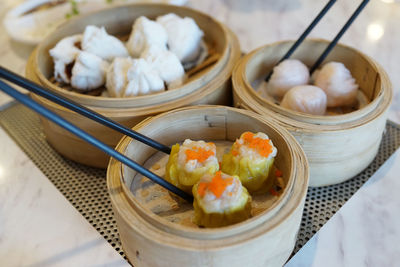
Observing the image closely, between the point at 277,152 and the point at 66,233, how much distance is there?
0.70 m

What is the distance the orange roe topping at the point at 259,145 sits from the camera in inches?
40.6

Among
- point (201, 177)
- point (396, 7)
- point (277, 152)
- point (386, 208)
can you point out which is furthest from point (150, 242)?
point (396, 7)

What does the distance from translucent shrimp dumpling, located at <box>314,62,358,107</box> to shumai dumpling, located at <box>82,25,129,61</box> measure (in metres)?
0.83

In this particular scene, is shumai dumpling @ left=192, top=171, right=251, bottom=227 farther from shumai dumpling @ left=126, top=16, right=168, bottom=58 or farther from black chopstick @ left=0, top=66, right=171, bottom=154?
shumai dumpling @ left=126, top=16, right=168, bottom=58

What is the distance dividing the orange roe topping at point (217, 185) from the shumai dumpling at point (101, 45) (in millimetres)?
Answer: 878

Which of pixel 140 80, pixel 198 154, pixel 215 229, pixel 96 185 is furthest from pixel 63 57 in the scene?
pixel 215 229

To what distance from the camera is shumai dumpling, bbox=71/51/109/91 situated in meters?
1.49

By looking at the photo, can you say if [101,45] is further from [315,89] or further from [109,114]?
[315,89]

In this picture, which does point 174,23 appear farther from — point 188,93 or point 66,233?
point 66,233

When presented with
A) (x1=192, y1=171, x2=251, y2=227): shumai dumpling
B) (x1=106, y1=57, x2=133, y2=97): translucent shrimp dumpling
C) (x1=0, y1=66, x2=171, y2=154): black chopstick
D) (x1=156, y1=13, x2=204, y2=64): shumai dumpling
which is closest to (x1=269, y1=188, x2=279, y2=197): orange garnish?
(x1=192, y1=171, x2=251, y2=227): shumai dumpling

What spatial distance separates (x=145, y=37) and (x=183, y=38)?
161 mm

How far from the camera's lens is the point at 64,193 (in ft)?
4.46

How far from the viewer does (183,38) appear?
1.61m

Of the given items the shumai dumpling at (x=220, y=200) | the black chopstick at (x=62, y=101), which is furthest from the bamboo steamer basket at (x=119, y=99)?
the shumai dumpling at (x=220, y=200)
